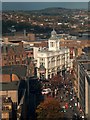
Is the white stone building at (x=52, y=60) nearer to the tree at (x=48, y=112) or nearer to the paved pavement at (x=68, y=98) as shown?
the paved pavement at (x=68, y=98)

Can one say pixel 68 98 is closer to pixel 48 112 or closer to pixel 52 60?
pixel 48 112

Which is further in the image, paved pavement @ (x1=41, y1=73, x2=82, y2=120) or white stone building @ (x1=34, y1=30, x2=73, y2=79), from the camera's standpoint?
white stone building @ (x1=34, y1=30, x2=73, y2=79)

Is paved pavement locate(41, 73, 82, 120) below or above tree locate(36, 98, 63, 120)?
below

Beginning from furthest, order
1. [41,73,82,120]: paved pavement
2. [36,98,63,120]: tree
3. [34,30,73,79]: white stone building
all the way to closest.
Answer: [34,30,73,79]: white stone building → [41,73,82,120]: paved pavement → [36,98,63,120]: tree

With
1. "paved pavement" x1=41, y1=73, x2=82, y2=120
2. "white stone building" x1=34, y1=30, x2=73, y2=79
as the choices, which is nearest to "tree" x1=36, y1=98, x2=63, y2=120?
"paved pavement" x1=41, y1=73, x2=82, y2=120

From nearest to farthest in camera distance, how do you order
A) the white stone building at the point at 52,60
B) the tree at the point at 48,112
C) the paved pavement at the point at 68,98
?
the tree at the point at 48,112 < the paved pavement at the point at 68,98 < the white stone building at the point at 52,60

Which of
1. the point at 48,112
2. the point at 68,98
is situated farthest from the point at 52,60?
the point at 48,112

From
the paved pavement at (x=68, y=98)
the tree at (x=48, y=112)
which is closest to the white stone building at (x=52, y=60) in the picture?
the paved pavement at (x=68, y=98)

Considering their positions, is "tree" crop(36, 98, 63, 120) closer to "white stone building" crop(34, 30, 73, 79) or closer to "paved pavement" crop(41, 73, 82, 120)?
"paved pavement" crop(41, 73, 82, 120)

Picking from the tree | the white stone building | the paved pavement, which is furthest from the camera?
the white stone building
